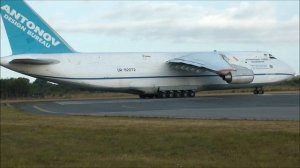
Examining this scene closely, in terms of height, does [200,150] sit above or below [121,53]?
below

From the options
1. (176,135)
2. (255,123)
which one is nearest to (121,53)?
(255,123)

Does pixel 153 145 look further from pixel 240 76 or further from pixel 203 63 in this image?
pixel 203 63

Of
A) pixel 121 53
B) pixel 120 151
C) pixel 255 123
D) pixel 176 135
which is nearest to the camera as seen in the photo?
pixel 120 151

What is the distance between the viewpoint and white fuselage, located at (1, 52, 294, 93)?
39.8m

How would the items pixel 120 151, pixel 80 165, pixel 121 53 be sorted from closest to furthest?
pixel 80 165, pixel 120 151, pixel 121 53

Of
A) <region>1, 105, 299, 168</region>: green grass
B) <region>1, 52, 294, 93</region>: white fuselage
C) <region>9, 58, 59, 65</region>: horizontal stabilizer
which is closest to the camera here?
<region>1, 105, 299, 168</region>: green grass

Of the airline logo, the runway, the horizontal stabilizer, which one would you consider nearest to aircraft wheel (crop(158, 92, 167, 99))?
the horizontal stabilizer

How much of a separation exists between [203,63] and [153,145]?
2991 centimetres

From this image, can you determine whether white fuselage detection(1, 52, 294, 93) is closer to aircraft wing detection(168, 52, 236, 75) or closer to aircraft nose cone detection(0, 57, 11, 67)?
aircraft nose cone detection(0, 57, 11, 67)

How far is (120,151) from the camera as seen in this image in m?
12.3

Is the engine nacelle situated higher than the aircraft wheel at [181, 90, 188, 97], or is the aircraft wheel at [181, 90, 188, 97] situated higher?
the engine nacelle

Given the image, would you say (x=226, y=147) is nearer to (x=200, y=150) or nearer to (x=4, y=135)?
(x=200, y=150)

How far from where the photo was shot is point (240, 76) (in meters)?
41.4

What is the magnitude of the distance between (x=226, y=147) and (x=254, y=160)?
5.39 feet
